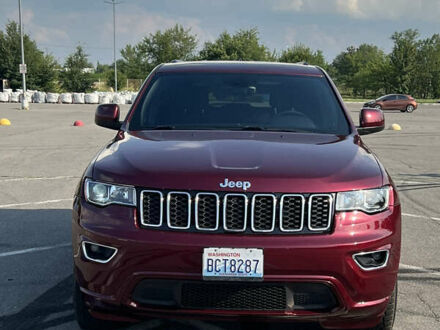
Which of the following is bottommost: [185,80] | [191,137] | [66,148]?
[66,148]

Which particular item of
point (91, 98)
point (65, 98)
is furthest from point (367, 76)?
point (65, 98)

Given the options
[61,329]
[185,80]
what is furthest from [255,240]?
[185,80]

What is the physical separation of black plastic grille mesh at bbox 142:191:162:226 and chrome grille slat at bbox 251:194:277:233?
0.50 metres

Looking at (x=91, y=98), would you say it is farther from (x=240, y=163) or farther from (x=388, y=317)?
(x=388, y=317)

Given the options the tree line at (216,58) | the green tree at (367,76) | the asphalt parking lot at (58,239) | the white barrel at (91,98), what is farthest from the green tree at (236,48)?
the asphalt parking lot at (58,239)

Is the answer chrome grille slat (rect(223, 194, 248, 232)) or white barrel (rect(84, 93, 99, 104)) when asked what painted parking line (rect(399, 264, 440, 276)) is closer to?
chrome grille slat (rect(223, 194, 248, 232))

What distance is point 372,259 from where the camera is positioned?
2867mm

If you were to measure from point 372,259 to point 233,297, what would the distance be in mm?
756

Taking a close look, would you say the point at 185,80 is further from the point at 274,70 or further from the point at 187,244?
the point at 187,244

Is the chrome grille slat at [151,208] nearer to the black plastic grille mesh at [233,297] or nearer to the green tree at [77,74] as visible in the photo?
the black plastic grille mesh at [233,297]

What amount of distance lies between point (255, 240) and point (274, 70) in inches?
92.4

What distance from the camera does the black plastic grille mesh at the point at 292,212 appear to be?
2.82 meters

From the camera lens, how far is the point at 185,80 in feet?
15.2

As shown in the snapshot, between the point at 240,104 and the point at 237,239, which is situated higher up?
the point at 240,104
